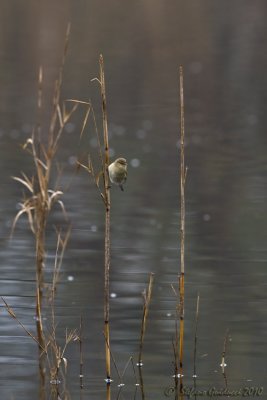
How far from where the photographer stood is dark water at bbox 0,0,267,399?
615 cm

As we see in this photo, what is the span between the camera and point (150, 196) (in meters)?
10.9

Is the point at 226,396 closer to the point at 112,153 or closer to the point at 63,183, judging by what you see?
the point at 63,183

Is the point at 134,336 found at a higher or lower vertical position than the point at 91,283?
lower

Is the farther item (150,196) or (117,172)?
(150,196)

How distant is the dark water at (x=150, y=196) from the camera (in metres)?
6.15

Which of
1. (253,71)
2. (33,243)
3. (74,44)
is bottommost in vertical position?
(33,243)

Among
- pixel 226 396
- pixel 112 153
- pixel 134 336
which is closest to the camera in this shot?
pixel 226 396

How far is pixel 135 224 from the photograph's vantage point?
9.59m

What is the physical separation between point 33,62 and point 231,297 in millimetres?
13637

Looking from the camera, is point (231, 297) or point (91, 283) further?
point (91, 283)

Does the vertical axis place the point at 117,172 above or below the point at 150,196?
below

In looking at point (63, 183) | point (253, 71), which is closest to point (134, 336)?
point (63, 183)

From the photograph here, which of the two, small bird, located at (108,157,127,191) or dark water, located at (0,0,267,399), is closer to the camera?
small bird, located at (108,157,127,191)

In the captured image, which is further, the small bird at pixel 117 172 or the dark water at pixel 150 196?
the dark water at pixel 150 196
